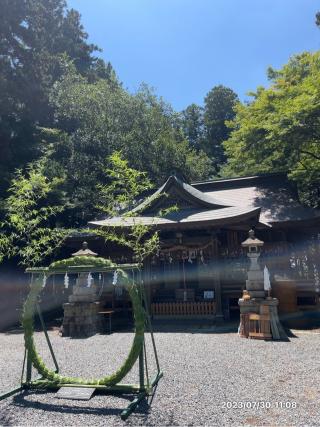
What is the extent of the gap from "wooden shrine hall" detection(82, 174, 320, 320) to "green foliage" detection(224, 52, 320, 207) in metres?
3.01

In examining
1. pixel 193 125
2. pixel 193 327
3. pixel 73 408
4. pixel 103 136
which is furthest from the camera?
pixel 193 125

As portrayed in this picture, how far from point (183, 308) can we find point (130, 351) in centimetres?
686

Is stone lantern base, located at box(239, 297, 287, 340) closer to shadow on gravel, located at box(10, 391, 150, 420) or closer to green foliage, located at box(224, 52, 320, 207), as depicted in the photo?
shadow on gravel, located at box(10, 391, 150, 420)

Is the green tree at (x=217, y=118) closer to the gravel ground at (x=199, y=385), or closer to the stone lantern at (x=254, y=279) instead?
the stone lantern at (x=254, y=279)

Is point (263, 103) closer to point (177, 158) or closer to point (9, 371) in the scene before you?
point (177, 158)

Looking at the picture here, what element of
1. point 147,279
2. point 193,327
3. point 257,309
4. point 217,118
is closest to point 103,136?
point 147,279

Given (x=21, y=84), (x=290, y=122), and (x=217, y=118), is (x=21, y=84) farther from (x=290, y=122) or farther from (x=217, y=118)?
(x=217, y=118)

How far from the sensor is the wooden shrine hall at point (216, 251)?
1134cm

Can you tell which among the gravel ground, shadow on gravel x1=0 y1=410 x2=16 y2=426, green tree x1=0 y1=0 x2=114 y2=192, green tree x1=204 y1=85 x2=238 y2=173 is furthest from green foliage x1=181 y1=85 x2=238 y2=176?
shadow on gravel x1=0 y1=410 x2=16 y2=426

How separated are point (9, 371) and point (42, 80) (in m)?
18.3

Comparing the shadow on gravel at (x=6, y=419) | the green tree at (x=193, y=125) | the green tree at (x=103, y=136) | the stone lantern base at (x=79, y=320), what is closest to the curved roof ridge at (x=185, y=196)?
the stone lantern base at (x=79, y=320)

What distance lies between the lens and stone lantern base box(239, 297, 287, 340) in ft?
28.5

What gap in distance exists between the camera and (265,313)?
875 cm

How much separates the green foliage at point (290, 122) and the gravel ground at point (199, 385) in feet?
30.4
